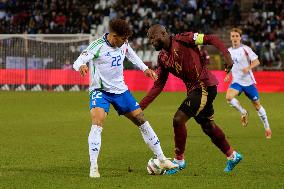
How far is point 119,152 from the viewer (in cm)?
1360

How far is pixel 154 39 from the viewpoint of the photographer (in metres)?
10.4

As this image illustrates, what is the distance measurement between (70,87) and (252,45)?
8969 mm

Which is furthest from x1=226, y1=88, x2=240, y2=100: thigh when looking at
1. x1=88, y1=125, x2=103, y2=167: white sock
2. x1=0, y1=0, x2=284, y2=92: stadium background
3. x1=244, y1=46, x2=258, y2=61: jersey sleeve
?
x1=0, y1=0, x2=284, y2=92: stadium background

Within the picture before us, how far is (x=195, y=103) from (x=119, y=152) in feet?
11.1

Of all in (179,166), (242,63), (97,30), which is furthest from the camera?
(97,30)

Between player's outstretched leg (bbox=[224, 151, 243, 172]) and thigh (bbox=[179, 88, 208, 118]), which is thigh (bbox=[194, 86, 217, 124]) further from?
player's outstretched leg (bbox=[224, 151, 243, 172])

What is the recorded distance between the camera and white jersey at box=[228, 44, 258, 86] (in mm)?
17938

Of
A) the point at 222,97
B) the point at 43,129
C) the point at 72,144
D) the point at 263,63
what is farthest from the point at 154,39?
the point at 263,63

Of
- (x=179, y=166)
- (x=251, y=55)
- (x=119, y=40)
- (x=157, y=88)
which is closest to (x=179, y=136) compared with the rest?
(x=179, y=166)

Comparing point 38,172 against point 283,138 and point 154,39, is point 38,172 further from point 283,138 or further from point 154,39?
point 283,138

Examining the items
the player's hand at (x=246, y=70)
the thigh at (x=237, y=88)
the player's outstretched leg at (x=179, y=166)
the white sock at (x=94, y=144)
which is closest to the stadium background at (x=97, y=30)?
the thigh at (x=237, y=88)

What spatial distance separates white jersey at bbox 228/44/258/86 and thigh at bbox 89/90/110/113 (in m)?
7.87

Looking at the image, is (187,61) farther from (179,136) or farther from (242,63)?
(242,63)

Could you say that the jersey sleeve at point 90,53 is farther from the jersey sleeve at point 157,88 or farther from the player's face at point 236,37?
the player's face at point 236,37
